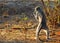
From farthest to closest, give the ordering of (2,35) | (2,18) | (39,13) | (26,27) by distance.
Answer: (2,18) < (26,27) < (2,35) < (39,13)

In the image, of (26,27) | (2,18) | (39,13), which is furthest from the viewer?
(2,18)

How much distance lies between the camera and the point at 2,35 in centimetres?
1110

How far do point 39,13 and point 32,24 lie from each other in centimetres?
214

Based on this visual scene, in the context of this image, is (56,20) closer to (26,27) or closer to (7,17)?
(26,27)

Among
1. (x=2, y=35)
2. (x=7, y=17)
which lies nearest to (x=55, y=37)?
(x=2, y=35)

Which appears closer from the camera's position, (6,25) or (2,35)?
(2,35)

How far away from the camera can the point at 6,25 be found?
1230 cm

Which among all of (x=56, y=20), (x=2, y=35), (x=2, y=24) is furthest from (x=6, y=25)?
(x=56, y=20)

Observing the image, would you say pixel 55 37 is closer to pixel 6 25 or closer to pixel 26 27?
pixel 26 27

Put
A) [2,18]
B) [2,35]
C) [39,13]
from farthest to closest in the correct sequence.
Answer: [2,18] < [2,35] < [39,13]

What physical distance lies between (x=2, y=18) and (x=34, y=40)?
3.65 meters

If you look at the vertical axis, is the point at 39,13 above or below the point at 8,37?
above

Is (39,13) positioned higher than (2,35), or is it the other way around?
(39,13)

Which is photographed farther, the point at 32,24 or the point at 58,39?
the point at 32,24
